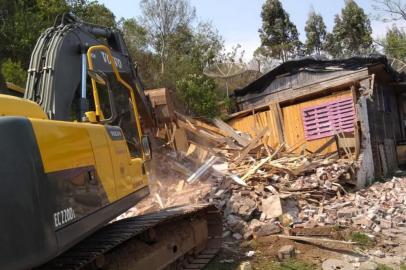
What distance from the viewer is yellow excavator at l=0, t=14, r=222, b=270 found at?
3521 millimetres

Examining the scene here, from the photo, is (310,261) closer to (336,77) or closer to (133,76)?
(133,76)

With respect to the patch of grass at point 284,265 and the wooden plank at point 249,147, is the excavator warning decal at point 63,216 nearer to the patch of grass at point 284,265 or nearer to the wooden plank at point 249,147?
the patch of grass at point 284,265

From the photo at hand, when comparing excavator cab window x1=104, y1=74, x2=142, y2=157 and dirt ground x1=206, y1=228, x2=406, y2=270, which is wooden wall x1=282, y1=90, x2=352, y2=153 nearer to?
dirt ground x1=206, y1=228, x2=406, y2=270

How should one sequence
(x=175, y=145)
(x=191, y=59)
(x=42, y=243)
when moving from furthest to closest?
(x=191, y=59), (x=175, y=145), (x=42, y=243)

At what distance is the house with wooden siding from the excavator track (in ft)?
23.4

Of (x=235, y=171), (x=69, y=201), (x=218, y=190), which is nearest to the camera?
(x=69, y=201)

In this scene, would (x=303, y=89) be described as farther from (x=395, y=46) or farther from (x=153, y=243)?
(x=395, y=46)

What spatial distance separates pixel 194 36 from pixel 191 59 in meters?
6.16

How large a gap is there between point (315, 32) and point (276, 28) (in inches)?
380

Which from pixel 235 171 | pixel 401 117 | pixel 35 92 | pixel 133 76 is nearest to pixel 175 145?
pixel 235 171

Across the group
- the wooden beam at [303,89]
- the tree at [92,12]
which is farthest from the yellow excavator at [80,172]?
the tree at [92,12]

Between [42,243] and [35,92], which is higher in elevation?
[35,92]

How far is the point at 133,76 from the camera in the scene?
8.31 m

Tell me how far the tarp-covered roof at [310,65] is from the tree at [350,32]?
3727cm
